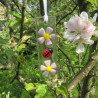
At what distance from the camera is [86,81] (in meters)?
1.20

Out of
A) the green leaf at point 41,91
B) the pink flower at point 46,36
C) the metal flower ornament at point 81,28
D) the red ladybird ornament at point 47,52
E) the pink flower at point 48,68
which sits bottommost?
the green leaf at point 41,91

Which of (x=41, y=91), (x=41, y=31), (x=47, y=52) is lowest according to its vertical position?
(x=41, y=91)

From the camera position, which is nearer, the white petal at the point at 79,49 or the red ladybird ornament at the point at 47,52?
the white petal at the point at 79,49

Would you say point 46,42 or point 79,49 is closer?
point 79,49

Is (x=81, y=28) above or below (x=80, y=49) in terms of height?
above

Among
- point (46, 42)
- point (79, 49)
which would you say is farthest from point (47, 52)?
point (79, 49)

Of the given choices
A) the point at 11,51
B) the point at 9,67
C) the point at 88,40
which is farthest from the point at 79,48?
the point at 9,67

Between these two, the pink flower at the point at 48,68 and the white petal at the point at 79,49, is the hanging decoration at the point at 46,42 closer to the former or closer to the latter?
the pink flower at the point at 48,68

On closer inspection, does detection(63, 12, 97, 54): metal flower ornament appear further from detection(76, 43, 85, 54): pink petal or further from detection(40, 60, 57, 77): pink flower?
detection(40, 60, 57, 77): pink flower

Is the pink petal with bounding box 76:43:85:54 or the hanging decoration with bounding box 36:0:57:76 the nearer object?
the pink petal with bounding box 76:43:85:54

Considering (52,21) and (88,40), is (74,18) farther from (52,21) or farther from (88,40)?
(52,21)

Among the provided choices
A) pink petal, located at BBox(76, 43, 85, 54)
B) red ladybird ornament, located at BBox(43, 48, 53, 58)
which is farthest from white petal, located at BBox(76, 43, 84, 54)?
red ladybird ornament, located at BBox(43, 48, 53, 58)

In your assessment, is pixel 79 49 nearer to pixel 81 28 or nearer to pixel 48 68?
pixel 81 28

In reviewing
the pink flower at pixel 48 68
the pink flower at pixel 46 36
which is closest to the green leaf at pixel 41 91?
the pink flower at pixel 48 68
